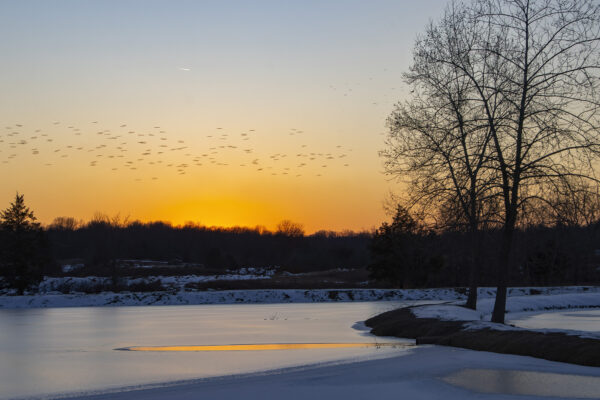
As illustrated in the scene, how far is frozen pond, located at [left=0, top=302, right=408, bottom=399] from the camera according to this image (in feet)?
40.8

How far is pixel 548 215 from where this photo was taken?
17484 millimetres

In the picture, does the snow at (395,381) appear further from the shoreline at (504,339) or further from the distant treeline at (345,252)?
the distant treeline at (345,252)

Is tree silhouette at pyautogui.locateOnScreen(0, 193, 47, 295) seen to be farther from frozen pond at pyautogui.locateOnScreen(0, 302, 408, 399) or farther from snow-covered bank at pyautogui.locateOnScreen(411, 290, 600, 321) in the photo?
snow-covered bank at pyautogui.locateOnScreen(411, 290, 600, 321)

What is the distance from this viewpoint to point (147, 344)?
59.7 feet

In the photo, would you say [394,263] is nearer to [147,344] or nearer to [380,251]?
[380,251]

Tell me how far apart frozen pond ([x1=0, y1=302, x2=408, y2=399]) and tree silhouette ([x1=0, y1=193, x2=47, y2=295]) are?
766 inches

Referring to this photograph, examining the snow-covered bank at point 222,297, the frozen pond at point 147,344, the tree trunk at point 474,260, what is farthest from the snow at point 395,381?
the snow-covered bank at point 222,297

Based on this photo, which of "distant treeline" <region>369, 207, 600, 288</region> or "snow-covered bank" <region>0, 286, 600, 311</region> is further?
"snow-covered bank" <region>0, 286, 600, 311</region>

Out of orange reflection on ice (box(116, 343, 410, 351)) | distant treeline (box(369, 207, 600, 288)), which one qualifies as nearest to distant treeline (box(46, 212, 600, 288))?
distant treeline (box(369, 207, 600, 288))

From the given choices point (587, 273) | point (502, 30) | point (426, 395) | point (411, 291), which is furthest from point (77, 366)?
point (587, 273)

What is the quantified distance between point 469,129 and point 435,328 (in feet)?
19.5

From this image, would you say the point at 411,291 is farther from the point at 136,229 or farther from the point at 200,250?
the point at 136,229

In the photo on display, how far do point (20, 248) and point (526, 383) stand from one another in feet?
149

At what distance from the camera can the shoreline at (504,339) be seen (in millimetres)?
12953
